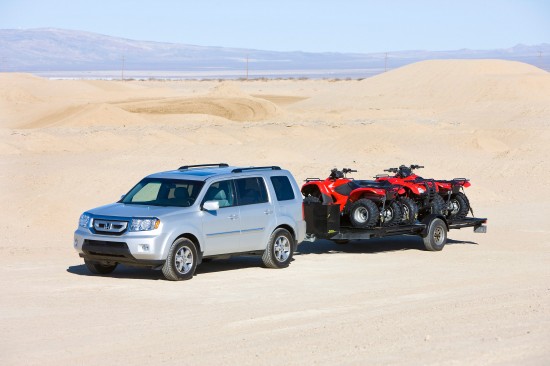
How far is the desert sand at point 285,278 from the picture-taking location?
32.5 feet

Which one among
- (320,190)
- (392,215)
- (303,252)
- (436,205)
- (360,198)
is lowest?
(303,252)

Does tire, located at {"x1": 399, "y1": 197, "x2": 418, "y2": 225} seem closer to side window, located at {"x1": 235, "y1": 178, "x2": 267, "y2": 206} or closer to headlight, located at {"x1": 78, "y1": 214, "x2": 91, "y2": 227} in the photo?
side window, located at {"x1": 235, "y1": 178, "x2": 267, "y2": 206}

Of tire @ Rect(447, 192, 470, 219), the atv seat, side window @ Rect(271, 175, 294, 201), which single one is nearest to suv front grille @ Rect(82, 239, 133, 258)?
side window @ Rect(271, 175, 294, 201)

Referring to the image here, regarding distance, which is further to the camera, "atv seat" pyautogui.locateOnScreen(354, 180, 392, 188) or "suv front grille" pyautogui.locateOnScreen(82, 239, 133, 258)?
"atv seat" pyautogui.locateOnScreen(354, 180, 392, 188)

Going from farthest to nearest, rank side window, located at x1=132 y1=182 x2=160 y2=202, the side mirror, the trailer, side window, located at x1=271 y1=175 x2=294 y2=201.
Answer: the trailer < side window, located at x1=271 y1=175 x2=294 y2=201 < side window, located at x1=132 y1=182 x2=160 y2=202 < the side mirror

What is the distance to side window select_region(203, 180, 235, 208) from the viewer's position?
14755 mm

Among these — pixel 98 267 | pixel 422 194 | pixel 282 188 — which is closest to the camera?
pixel 98 267

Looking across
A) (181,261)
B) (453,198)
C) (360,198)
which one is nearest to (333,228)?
(360,198)

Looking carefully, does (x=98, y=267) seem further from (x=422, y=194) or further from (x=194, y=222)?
(x=422, y=194)

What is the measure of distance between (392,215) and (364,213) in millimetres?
540

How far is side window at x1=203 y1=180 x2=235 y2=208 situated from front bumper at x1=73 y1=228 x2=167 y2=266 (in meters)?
1.30

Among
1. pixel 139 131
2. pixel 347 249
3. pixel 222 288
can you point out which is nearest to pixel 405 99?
pixel 139 131

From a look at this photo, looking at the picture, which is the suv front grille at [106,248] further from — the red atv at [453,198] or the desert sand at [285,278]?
the red atv at [453,198]

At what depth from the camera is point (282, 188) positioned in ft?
51.6
